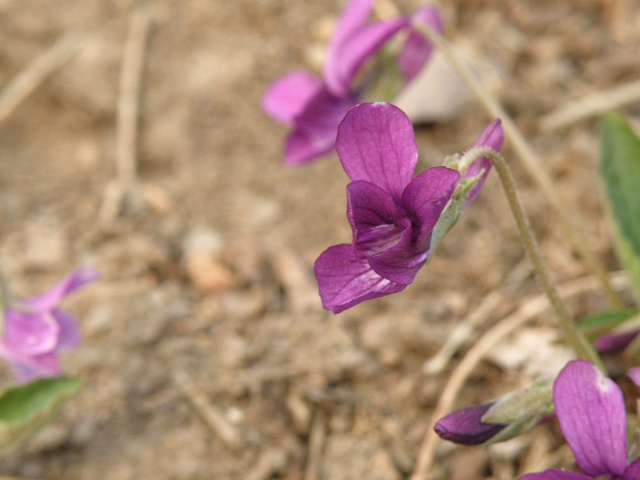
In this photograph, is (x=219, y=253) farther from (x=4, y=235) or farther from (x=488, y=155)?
(x=488, y=155)

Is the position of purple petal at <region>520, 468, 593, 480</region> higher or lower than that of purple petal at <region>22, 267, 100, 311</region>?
lower

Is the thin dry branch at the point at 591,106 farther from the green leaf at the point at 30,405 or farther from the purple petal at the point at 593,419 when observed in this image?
the green leaf at the point at 30,405

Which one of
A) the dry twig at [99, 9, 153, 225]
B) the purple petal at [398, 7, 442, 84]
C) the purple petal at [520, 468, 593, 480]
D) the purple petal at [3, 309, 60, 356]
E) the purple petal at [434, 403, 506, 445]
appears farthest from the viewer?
the dry twig at [99, 9, 153, 225]

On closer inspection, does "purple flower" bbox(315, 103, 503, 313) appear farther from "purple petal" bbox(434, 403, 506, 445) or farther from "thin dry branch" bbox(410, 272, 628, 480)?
"thin dry branch" bbox(410, 272, 628, 480)

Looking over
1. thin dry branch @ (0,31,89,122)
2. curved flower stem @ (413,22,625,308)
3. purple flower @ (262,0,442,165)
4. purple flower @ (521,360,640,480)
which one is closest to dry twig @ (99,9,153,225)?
thin dry branch @ (0,31,89,122)

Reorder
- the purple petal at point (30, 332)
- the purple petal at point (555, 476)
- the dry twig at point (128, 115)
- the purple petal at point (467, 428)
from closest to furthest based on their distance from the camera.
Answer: the purple petal at point (555, 476) < the purple petal at point (467, 428) < the purple petal at point (30, 332) < the dry twig at point (128, 115)

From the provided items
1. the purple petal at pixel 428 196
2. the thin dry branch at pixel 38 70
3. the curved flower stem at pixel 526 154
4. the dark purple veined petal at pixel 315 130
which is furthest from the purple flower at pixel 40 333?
the thin dry branch at pixel 38 70

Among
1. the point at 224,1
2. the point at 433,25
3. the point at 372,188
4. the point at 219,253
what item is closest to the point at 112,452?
the point at 219,253
